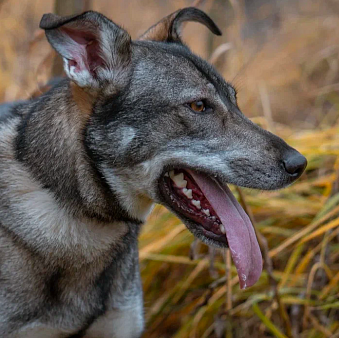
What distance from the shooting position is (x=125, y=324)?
3188 mm

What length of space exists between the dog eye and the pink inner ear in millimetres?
447

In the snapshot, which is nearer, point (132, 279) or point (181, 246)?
point (132, 279)

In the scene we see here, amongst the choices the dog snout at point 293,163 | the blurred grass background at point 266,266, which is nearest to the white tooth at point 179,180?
the dog snout at point 293,163

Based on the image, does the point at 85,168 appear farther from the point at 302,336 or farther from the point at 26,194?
the point at 302,336

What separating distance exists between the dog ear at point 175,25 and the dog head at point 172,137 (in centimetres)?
43

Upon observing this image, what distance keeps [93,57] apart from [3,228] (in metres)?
0.90

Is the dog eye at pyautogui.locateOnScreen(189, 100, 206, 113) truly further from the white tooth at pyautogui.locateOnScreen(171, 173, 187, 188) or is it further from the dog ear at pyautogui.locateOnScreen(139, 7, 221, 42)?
the dog ear at pyautogui.locateOnScreen(139, 7, 221, 42)

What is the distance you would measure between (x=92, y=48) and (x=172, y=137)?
0.55 metres

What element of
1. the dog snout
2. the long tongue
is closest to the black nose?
the dog snout

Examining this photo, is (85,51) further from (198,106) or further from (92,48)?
(198,106)

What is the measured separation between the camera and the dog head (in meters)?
2.69

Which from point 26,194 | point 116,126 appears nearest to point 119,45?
point 116,126

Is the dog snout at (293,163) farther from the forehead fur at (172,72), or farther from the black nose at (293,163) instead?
the forehead fur at (172,72)

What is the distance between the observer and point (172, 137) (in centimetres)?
271
